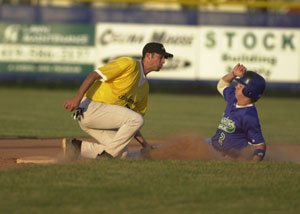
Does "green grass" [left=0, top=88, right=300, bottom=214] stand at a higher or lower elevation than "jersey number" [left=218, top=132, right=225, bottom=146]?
higher

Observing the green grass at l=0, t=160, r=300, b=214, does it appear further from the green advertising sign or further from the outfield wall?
the green advertising sign

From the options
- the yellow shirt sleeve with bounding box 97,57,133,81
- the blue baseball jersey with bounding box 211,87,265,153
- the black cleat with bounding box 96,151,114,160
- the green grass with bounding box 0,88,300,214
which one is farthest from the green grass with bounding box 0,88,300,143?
the green grass with bounding box 0,88,300,214

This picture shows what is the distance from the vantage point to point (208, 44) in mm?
18234

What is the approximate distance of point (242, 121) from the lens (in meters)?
6.80

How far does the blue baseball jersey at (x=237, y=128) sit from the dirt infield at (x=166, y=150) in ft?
0.58

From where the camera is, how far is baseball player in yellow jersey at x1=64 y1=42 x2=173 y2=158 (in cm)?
657

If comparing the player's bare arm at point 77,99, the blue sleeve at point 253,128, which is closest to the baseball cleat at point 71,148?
the player's bare arm at point 77,99

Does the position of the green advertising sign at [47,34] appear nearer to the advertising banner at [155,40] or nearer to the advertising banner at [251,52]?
the advertising banner at [155,40]

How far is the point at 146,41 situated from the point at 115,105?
450 inches

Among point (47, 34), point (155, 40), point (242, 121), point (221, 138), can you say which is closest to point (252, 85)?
point (242, 121)

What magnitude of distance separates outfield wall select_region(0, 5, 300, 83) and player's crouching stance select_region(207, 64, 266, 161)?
11.0m

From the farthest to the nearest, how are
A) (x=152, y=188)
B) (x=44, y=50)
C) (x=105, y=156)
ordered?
(x=44, y=50)
(x=105, y=156)
(x=152, y=188)

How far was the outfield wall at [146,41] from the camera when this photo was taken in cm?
1784

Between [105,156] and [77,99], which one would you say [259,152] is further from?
[77,99]
